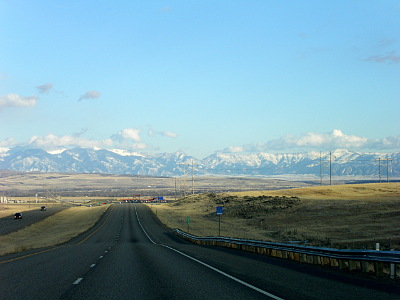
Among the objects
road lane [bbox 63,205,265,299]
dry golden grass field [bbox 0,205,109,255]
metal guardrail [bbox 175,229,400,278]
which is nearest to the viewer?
road lane [bbox 63,205,265,299]

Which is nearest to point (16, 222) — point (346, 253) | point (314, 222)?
point (314, 222)

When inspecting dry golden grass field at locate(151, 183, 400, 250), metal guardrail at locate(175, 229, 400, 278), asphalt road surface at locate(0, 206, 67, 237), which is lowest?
asphalt road surface at locate(0, 206, 67, 237)

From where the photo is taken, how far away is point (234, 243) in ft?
121

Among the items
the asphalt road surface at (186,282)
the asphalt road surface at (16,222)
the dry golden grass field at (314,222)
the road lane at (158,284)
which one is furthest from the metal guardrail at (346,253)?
the asphalt road surface at (16,222)

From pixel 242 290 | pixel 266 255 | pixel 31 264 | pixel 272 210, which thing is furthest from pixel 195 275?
pixel 272 210

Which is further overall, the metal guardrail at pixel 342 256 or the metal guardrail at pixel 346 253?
the metal guardrail at pixel 342 256

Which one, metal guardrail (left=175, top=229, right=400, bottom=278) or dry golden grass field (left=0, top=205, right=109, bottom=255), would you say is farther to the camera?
dry golden grass field (left=0, top=205, right=109, bottom=255)

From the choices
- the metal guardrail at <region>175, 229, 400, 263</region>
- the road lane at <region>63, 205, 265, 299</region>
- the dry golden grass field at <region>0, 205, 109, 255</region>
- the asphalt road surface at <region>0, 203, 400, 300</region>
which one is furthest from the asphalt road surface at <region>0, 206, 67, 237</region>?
the road lane at <region>63, 205, 265, 299</region>

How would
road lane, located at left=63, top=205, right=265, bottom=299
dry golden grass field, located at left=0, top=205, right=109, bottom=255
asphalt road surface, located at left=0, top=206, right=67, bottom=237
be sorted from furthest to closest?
asphalt road surface, located at left=0, top=206, right=67, bottom=237
dry golden grass field, located at left=0, top=205, right=109, bottom=255
road lane, located at left=63, top=205, right=265, bottom=299

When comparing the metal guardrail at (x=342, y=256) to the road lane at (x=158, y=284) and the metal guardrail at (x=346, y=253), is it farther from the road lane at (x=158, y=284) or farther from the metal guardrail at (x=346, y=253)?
the road lane at (x=158, y=284)

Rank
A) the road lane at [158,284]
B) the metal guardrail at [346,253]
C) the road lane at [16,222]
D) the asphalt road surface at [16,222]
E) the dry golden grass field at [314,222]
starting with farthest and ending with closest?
the asphalt road surface at [16,222] < the road lane at [16,222] < the dry golden grass field at [314,222] < the metal guardrail at [346,253] < the road lane at [158,284]

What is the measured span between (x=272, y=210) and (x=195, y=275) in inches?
3055

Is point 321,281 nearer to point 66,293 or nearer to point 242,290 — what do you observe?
point 242,290

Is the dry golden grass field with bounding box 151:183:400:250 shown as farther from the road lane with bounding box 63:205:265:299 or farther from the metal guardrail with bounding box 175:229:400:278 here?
the road lane with bounding box 63:205:265:299
